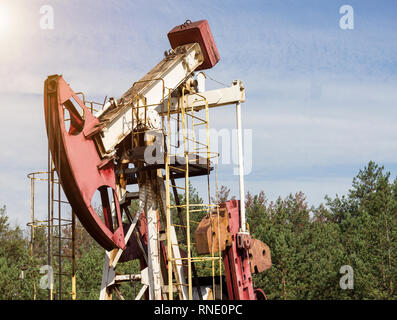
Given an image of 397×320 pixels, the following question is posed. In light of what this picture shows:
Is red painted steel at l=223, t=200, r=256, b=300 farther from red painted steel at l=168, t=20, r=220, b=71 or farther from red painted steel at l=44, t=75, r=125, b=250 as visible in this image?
red painted steel at l=168, t=20, r=220, b=71

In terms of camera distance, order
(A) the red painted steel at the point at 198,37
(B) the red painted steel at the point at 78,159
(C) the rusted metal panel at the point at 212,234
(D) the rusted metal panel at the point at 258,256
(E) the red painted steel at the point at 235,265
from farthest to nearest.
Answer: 1. (A) the red painted steel at the point at 198,37
2. (D) the rusted metal panel at the point at 258,256
3. (E) the red painted steel at the point at 235,265
4. (C) the rusted metal panel at the point at 212,234
5. (B) the red painted steel at the point at 78,159

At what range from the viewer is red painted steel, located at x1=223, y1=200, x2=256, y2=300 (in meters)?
10.4

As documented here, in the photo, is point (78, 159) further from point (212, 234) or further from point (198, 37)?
point (198, 37)

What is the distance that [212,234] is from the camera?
9.91 m

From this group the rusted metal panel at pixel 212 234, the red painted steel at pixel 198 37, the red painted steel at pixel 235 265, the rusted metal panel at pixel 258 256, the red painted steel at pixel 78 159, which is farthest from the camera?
the red painted steel at pixel 198 37

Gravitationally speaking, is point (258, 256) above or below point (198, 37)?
below

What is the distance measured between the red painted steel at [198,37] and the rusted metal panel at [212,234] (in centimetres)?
335

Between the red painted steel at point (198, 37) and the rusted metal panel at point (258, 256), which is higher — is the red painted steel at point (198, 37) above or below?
above

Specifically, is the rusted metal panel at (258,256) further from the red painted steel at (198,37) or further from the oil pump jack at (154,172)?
the red painted steel at (198,37)

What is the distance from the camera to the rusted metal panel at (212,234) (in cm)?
963

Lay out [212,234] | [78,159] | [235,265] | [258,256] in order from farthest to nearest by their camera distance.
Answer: [258,256] → [235,265] → [212,234] → [78,159]

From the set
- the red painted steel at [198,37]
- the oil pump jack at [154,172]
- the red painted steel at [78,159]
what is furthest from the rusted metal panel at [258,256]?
the red painted steel at [198,37]

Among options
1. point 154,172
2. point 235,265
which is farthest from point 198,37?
point 235,265

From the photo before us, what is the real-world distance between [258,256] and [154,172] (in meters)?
2.95
